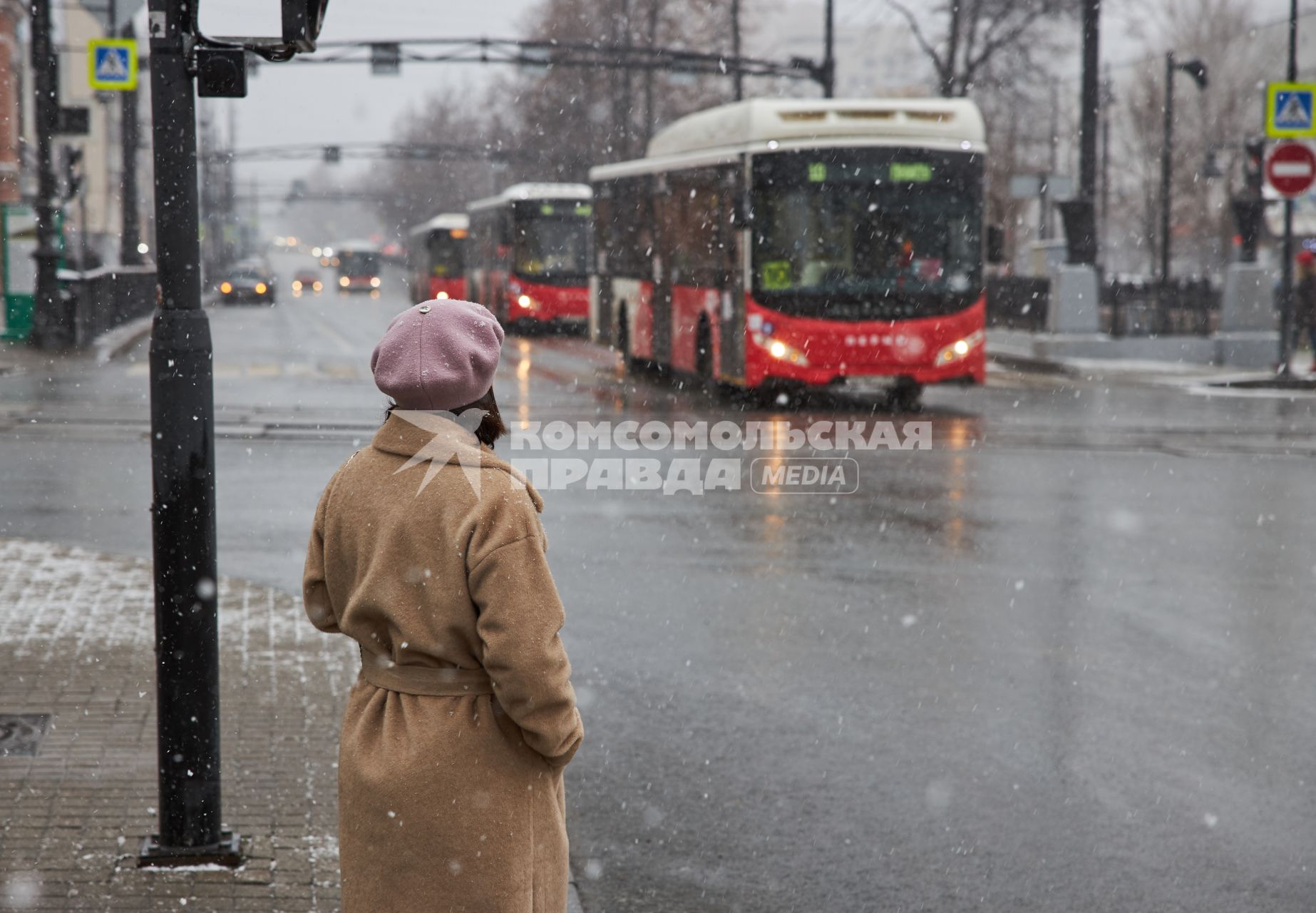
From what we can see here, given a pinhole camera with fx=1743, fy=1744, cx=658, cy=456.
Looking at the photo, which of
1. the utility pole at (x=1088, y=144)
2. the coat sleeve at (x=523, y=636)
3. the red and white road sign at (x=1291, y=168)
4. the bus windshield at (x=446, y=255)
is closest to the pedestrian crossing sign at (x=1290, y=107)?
the red and white road sign at (x=1291, y=168)

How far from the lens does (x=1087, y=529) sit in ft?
36.6

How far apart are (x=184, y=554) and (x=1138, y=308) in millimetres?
28070

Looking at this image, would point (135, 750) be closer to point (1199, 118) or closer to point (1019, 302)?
point (1019, 302)

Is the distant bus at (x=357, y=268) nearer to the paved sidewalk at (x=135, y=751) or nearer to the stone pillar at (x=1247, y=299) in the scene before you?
the stone pillar at (x=1247, y=299)

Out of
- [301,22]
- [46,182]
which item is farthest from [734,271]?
[301,22]

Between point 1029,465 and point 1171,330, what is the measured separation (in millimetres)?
17647

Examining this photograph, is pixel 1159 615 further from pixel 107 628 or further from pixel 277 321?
pixel 277 321

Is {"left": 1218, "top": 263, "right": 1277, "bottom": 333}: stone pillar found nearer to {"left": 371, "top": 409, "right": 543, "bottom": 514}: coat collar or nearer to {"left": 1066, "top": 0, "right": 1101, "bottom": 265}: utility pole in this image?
{"left": 1066, "top": 0, "right": 1101, "bottom": 265}: utility pole

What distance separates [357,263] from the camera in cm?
9119

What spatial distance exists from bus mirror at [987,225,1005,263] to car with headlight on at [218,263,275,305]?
4842cm

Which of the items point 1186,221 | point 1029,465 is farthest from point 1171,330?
point 1186,221

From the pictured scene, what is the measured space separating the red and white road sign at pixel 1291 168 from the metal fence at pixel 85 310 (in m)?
16.3

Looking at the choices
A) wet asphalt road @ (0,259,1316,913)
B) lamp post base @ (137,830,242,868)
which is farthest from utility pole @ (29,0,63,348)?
lamp post base @ (137,830,242,868)

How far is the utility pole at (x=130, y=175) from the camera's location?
35.4 meters
